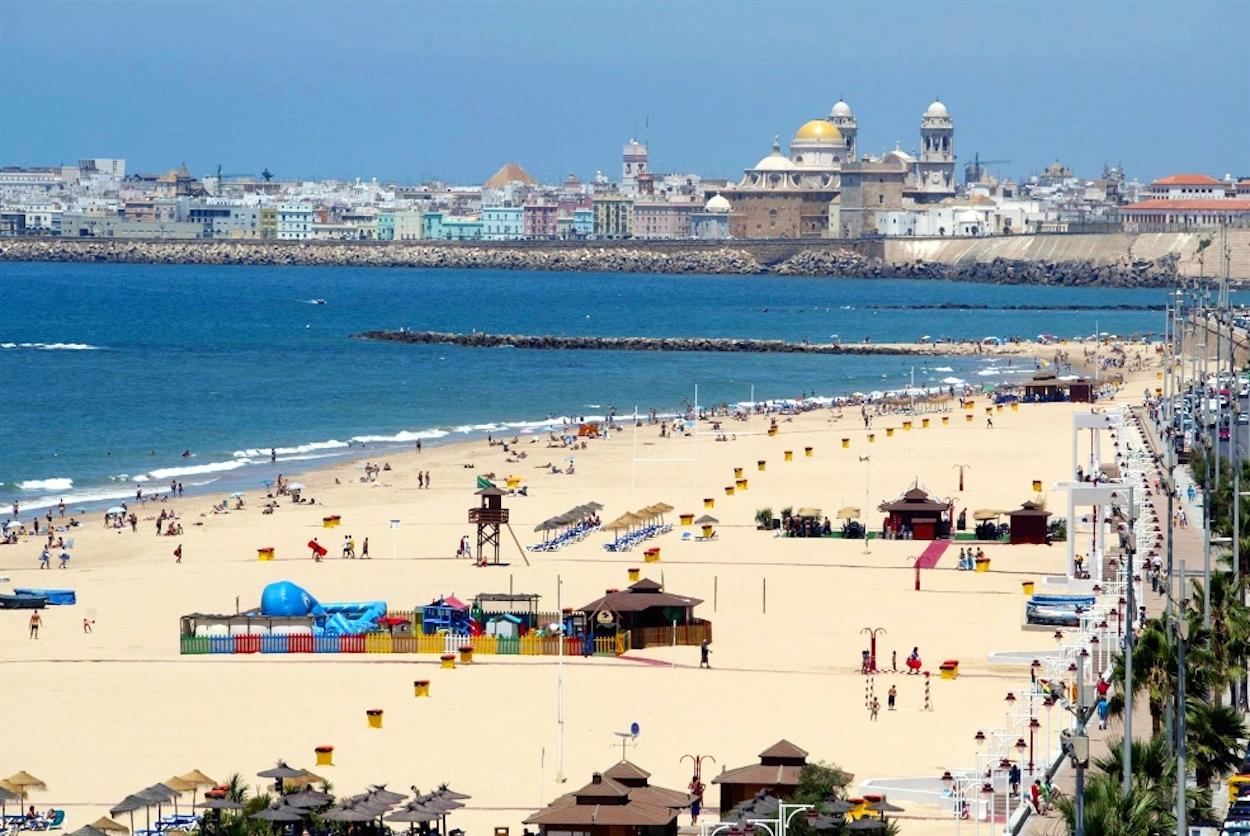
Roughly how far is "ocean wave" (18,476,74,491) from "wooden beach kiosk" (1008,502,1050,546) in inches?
882

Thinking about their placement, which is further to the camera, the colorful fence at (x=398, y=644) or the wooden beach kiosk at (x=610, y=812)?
the colorful fence at (x=398, y=644)

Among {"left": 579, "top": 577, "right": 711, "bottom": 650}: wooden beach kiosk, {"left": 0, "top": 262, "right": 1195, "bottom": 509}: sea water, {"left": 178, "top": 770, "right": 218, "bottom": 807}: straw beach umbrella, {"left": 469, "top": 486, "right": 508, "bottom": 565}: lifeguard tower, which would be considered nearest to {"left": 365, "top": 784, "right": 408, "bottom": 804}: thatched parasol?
{"left": 178, "top": 770, "right": 218, "bottom": 807}: straw beach umbrella

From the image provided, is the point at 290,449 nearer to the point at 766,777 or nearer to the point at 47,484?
the point at 47,484

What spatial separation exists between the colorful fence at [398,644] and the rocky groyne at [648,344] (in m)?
70.1

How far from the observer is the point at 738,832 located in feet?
60.4

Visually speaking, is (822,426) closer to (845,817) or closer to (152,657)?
(152,657)

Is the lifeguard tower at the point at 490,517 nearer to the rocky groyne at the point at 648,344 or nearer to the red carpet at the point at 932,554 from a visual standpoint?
the red carpet at the point at 932,554

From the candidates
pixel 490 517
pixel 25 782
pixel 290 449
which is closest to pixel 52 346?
pixel 290 449

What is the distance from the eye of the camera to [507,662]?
1139 inches

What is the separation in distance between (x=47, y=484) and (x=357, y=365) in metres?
39.3

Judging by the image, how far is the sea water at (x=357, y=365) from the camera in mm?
60188

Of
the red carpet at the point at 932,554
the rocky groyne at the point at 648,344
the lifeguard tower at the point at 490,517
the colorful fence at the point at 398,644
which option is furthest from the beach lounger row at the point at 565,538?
the rocky groyne at the point at 648,344

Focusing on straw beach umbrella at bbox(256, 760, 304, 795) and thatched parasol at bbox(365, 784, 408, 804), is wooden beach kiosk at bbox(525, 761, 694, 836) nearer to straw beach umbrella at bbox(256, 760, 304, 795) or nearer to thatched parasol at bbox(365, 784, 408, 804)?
thatched parasol at bbox(365, 784, 408, 804)

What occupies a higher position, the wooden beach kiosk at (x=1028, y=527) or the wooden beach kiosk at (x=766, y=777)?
the wooden beach kiosk at (x=1028, y=527)
